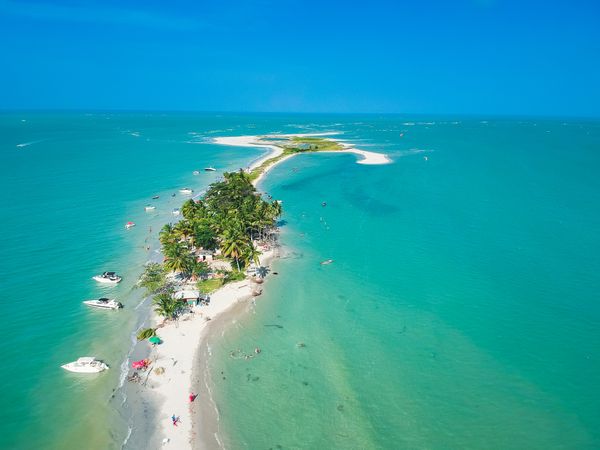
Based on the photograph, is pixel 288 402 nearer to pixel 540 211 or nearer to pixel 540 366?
pixel 540 366

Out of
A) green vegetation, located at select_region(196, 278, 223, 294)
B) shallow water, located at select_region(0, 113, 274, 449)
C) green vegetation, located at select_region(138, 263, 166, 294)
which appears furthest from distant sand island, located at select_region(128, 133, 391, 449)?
shallow water, located at select_region(0, 113, 274, 449)

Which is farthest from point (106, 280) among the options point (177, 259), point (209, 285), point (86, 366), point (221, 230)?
point (86, 366)

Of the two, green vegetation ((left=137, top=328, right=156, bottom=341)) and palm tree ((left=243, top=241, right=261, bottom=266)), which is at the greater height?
palm tree ((left=243, top=241, right=261, bottom=266))

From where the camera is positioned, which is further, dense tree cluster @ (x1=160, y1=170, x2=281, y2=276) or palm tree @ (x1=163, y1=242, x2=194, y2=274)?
dense tree cluster @ (x1=160, y1=170, x2=281, y2=276)

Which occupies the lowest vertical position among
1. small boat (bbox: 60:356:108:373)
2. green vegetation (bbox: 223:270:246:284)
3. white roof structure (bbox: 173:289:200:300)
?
small boat (bbox: 60:356:108:373)

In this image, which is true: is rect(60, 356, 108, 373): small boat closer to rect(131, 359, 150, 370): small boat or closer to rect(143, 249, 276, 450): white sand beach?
rect(131, 359, 150, 370): small boat

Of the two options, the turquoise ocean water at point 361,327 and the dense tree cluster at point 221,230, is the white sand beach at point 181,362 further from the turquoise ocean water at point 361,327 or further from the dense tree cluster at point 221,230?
the dense tree cluster at point 221,230

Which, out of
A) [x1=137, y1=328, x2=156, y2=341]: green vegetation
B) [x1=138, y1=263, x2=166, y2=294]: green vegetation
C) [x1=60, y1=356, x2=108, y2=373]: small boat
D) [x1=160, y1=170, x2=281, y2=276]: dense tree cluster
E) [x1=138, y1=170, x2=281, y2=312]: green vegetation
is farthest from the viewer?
[x1=160, y1=170, x2=281, y2=276]: dense tree cluster

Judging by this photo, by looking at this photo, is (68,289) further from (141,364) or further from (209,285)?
(141,364)

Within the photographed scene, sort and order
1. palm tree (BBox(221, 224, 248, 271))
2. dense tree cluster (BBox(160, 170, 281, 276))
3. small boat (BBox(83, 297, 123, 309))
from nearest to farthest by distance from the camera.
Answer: small boat (BBox(83, 297, 123, 309))
dense tree cluster (BBox(160, 170, 281, 276))
palm tree (BBox(221, 224, 248, 271))
